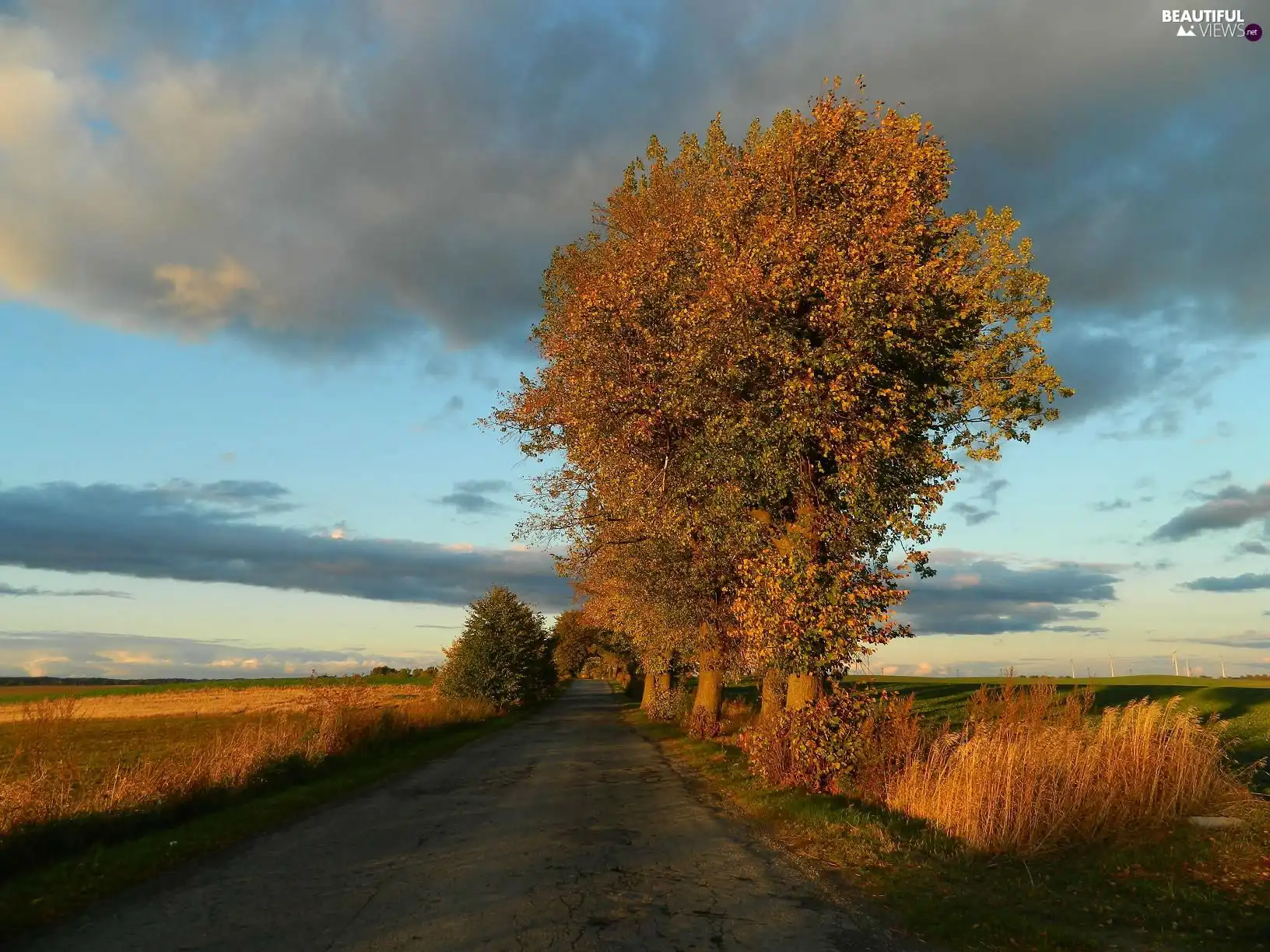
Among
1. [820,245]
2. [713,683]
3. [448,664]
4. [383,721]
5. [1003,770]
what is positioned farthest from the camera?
[448,664]

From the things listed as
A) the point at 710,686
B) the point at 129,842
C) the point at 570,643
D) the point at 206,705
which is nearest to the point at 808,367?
the point at 129,842

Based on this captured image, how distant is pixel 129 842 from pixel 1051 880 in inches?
486

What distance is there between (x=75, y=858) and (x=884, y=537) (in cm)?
1424

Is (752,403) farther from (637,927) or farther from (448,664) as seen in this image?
(448,664)

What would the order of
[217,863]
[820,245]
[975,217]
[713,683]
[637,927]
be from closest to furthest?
[637,927], [217,863], [820,245], [975,217], [713,683]

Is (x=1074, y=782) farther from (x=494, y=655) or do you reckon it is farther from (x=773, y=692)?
(x=494, y=655)

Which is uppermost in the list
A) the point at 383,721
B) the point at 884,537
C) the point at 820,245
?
the point at 820,245

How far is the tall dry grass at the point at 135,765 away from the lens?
11.1 m

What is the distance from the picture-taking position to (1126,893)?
28.2 ft

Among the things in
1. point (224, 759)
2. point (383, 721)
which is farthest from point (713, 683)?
point (224, 759)

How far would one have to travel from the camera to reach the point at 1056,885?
8906mm

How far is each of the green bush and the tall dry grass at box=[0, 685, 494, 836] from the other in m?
23.1

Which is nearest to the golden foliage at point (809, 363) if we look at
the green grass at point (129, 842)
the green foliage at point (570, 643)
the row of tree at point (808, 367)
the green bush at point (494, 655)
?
the row of tree at point (808, 367)

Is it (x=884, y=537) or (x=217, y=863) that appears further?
(x=884, y=537)
